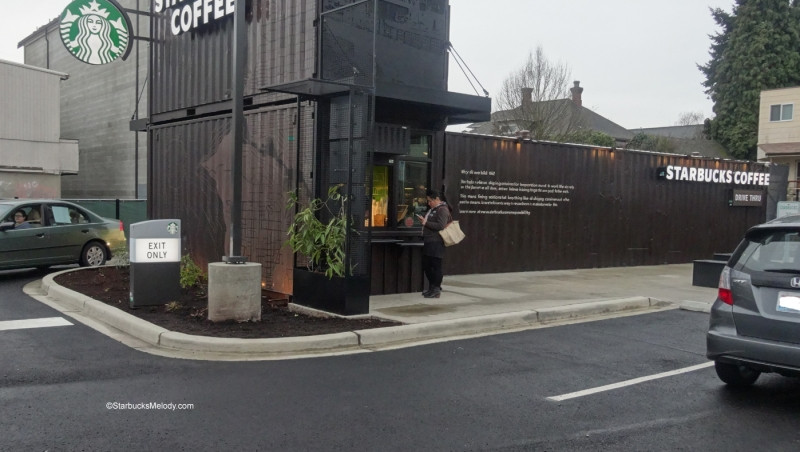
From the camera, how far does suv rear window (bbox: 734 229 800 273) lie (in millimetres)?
5754

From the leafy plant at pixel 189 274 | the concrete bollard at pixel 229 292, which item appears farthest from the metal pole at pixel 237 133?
the leafy plant at pixel 189 274

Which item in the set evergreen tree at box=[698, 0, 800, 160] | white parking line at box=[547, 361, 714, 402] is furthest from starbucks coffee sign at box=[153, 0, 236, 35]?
evergreen tree at box=[698, 0, 800, 160]

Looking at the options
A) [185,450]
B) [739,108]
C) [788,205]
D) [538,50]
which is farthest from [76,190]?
[739,108]

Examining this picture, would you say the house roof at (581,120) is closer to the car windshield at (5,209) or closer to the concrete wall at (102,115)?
the car windshield at (5,209)

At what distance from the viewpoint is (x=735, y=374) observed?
6434mm

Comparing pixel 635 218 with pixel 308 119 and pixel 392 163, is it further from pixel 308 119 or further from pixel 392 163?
pixel 308 119

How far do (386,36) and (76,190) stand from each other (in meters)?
28.2

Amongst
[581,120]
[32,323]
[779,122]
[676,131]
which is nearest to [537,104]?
[581,120]

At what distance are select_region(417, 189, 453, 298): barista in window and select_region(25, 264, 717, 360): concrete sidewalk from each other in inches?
12.1

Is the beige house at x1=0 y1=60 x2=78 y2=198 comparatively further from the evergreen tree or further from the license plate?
the evergreen tree

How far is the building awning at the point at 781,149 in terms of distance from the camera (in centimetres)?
3512

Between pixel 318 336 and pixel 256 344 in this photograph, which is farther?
pixel 318 336

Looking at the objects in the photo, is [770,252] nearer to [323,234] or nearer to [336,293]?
[336,293]

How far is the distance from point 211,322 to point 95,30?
7.28 meters
